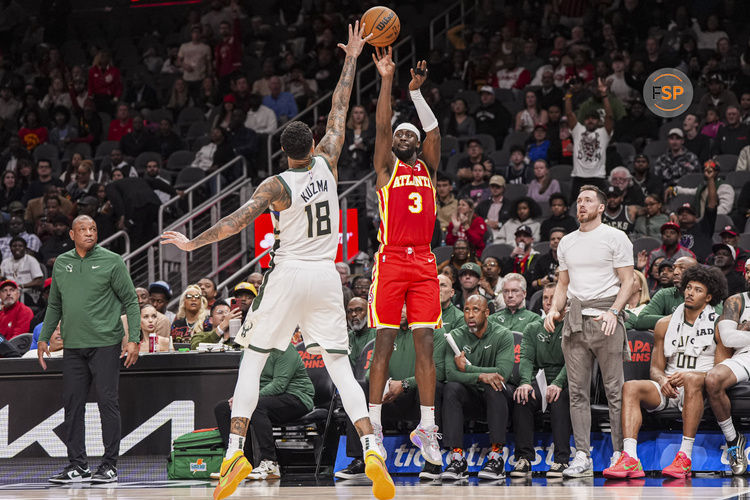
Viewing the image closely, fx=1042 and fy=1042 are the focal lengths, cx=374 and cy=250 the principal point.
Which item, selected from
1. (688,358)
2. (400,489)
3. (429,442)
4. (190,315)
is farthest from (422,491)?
(190,315)

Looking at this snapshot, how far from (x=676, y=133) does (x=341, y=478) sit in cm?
759

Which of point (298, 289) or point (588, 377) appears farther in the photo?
point (588, 377)

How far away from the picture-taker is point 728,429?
828 cm

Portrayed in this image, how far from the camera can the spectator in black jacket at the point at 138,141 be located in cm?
1792

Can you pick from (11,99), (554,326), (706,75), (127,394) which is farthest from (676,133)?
(11,99)

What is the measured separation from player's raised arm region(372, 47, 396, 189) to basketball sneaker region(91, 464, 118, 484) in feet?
10.8

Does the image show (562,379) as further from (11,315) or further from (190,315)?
(11,315)

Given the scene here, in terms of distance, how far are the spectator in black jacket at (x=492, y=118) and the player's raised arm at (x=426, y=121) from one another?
8.09 meters

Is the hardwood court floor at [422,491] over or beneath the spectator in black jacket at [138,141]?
beneath

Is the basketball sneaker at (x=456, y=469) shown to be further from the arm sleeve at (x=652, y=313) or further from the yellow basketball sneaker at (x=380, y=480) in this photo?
the arm sleeve at (x=652, y=313)

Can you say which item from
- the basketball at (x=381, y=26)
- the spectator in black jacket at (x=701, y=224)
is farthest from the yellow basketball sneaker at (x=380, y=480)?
the spectator in black jacket at (x=701, y=224)

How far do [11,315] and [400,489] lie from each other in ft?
24.5

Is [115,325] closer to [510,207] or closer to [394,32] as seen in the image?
[394,32]

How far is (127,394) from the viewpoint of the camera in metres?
10.2
